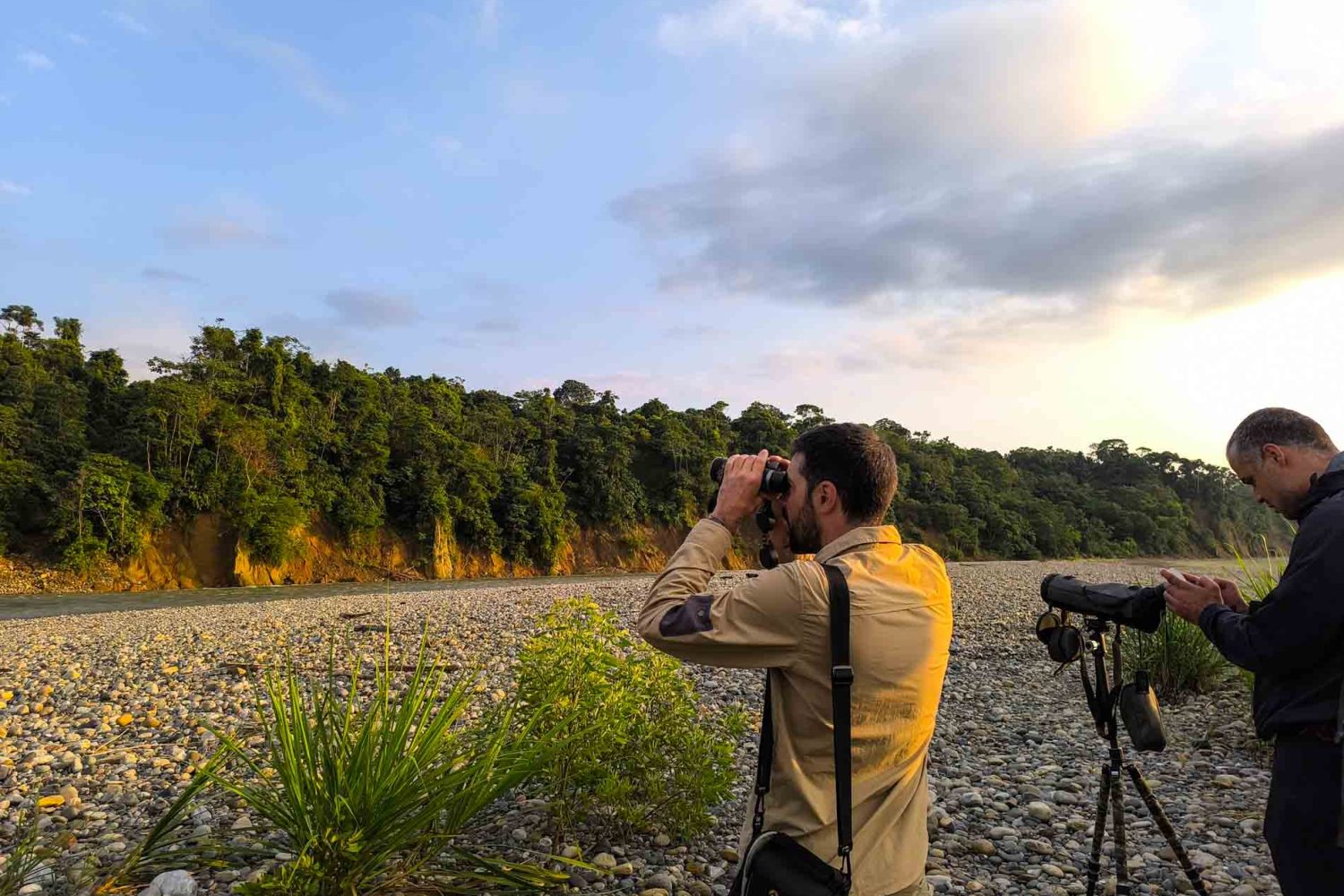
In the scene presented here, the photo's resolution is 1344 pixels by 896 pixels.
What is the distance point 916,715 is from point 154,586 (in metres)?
31.1

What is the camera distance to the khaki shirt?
148 centimetres

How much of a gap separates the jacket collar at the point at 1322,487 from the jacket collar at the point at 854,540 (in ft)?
4.54

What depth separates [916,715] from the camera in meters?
1.61

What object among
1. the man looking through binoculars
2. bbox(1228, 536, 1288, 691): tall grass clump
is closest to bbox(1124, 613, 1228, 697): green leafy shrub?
bbox(1228, 536, 1288, 691): tall grass clump

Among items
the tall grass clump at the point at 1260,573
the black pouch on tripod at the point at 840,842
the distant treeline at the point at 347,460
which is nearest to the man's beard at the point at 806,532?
the black pouch on tripod at the point at 840,842

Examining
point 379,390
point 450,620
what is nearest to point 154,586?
point 379,390

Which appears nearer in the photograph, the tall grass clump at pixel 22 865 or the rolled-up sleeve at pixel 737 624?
the rolled-up sleeve at pixel 737 624

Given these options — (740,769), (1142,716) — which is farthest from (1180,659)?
(1142,716)

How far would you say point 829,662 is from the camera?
1.48 meters

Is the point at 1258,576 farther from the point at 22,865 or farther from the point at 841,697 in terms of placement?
the point at 22,865

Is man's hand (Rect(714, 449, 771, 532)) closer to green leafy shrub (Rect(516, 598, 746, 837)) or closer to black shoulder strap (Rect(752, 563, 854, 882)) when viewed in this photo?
black shoulder strap (Rect(752, 563, 854, 882))

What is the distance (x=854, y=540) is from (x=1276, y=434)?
5.25 ft

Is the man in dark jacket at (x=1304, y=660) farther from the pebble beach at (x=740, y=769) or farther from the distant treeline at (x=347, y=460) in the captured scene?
the distant treeline at (x=347, y=460)

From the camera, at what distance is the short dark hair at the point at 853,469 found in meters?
1.66
